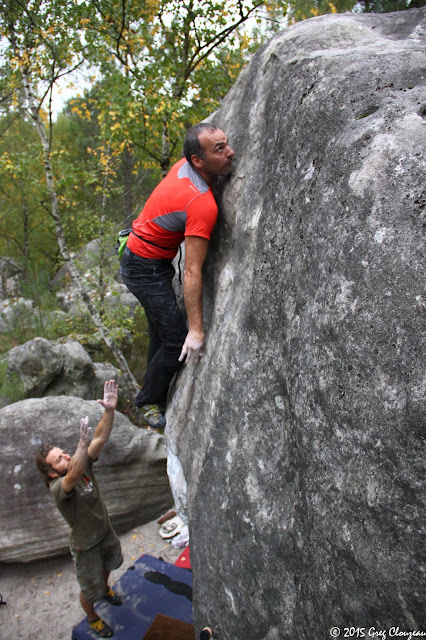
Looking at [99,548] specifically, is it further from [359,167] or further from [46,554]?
[359,167]

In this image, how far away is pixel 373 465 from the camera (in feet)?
6.20

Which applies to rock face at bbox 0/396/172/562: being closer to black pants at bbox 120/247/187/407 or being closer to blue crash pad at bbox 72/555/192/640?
blue crash pad at bbox 72/555/192/640

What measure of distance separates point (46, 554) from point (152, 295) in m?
4.25

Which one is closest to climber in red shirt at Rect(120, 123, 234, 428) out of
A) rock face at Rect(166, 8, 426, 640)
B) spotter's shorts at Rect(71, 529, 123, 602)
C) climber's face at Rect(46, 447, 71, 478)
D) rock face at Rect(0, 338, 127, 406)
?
rock face at Rect(166, 8, 426, 640)

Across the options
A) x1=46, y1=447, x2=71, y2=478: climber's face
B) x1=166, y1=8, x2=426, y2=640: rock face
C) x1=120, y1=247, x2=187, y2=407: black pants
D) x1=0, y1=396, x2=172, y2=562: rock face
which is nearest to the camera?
x1=166, y1=8, x2=426, y2=640: rock face

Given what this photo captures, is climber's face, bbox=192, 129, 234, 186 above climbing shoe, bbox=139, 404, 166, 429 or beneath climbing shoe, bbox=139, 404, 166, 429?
above

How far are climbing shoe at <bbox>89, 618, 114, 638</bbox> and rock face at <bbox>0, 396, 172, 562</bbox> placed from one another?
1645mm

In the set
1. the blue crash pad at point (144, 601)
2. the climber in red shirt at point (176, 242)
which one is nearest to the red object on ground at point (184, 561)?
the blue crash pad at point (144, 601)

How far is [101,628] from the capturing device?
4.59m

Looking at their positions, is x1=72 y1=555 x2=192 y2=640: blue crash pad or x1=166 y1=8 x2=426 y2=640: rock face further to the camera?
x1=72 y1=555 x2=192 y2=640: blue crash pad

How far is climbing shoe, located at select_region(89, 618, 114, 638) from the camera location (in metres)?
4.54

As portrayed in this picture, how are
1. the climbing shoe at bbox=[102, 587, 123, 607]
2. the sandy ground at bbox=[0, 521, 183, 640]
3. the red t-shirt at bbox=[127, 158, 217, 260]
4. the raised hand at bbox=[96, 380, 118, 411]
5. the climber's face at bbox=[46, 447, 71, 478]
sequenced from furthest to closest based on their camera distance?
the sandy ground at bbox=[0, 521, 183, 640], the climbing shoe at bbox=[102, 587, 123, 607], the climber's face at bbox=[46, 447, 71, 478], the raised hand at bbox=[96, 380, 118, 411], the red t-shirt at bbox=[127, 158, 217, 260]

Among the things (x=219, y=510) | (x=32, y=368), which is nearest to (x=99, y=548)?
A: (x=219, y=510)

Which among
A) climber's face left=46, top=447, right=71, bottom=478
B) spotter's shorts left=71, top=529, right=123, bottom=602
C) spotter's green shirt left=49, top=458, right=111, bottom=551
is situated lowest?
spotter's shorts left=71, top=529, right=123, bottom=602
